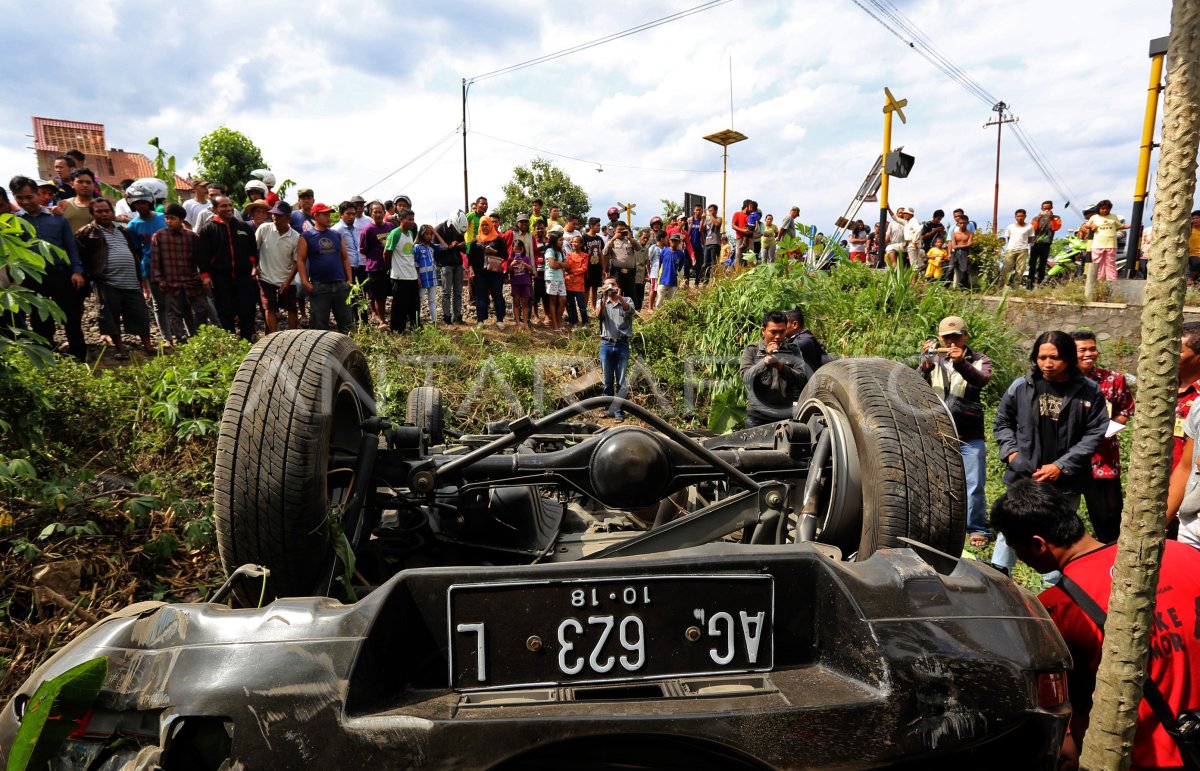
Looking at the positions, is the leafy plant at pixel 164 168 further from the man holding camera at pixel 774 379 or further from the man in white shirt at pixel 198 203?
the man holding camera at pixel 774 379

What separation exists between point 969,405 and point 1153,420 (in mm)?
4301

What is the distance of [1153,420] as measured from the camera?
1.57 m

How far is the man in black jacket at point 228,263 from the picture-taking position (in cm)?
814

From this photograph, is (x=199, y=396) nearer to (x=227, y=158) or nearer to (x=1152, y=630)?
(x=1152, y=630)

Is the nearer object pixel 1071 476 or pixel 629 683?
pixel 629 683

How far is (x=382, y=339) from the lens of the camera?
9195mm

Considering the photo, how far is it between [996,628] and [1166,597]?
110 cm

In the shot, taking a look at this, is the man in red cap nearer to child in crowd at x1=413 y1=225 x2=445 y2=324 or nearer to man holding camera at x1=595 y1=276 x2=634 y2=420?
child in crowd at x1=413 y1=225 x2=445 y2=324

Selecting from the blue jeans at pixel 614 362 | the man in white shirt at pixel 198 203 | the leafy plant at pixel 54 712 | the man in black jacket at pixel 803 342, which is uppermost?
the man in white shirt at pixel 198 203

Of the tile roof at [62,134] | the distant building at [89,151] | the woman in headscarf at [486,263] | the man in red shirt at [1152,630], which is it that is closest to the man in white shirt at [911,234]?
the woman in headscarf at [486,263]

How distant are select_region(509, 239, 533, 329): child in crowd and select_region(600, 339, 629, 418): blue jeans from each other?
2890 millimetres

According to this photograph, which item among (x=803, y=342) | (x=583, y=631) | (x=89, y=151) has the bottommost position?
(x=583, y=631)

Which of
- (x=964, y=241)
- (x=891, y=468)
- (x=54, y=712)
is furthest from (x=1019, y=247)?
(x=54, y=712)

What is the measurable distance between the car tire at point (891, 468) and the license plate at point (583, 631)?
96 cm
